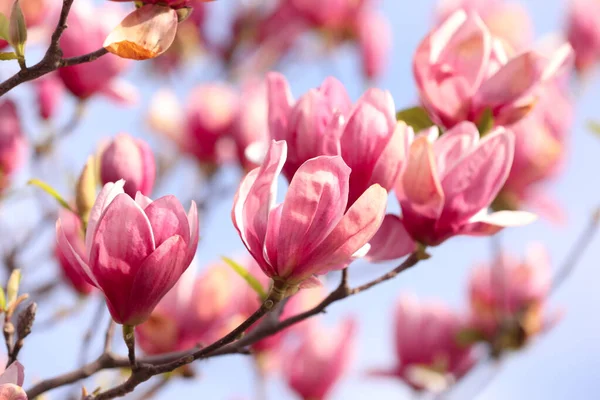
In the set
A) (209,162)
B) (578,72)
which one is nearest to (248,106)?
(209,162)

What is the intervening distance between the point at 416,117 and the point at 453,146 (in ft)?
0.60

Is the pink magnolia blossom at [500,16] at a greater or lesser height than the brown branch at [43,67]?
lesser

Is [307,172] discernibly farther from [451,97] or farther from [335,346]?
[335,346]

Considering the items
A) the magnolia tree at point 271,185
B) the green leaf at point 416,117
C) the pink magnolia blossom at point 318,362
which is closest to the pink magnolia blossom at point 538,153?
the magnolia tree at point 271,185

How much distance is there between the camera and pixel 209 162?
1.82 metres

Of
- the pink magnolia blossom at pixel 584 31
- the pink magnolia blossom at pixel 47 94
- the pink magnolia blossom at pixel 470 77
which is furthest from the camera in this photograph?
the pink magnolia blossom at pixel 584 31

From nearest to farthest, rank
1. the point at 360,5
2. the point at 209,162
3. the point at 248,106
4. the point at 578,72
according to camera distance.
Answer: the point at 248,106
the point at 209,162
the point at 578,72
the point at 360,5

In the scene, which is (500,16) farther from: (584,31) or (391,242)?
(391,242)

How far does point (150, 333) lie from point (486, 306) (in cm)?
107

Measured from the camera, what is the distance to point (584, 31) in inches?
89.0

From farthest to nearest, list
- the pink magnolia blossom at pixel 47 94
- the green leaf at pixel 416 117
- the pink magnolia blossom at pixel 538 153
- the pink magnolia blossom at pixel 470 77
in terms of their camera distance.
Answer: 1. the pink magnolia blossom at pixel 47 94
2. the pink magnolia blossom at pixel 538 153
3. the green leaf at pixel 416 117
4. the pink magnolia blossom at pixel 470 77

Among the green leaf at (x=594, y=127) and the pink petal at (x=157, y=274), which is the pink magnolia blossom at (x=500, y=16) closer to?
the green leaf at (x=594, y=127)

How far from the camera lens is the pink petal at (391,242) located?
0.75 meters

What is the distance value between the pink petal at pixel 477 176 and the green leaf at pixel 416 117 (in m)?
0.18
